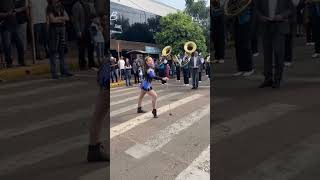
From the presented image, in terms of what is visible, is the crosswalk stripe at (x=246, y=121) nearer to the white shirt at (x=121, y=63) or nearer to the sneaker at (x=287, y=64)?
the sneaker at (x=287, y=64)

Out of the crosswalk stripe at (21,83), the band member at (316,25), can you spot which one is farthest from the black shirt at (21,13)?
the band member at (316,25)

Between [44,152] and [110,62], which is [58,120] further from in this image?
[110,62]

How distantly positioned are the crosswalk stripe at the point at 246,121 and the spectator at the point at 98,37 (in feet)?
1.83

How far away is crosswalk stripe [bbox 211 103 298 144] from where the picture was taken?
1.90m

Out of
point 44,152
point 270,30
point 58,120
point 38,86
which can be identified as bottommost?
point 44,152

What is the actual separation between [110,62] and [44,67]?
269mm

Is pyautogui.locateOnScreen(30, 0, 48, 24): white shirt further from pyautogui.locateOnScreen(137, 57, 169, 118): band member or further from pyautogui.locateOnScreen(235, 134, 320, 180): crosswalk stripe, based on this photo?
pyautogui.locateOnScreen(235, 134, 320, 180): crosswalk stripe

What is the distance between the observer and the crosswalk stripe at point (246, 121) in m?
1.90

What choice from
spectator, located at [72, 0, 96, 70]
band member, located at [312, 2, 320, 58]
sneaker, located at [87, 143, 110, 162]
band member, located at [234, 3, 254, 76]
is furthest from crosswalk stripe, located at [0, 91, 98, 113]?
band member, located at [312, 2, 320, 58]

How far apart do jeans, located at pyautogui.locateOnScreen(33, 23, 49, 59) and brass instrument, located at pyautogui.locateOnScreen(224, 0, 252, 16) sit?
28.8 inches

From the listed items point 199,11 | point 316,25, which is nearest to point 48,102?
point 199,11

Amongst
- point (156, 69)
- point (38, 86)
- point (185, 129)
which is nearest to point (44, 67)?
point (38, 86)

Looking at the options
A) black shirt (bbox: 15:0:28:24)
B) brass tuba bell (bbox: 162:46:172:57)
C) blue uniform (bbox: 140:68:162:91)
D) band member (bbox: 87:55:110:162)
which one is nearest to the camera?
black shirt (bbox: 15:0:28:24)

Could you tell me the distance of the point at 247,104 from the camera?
1921 mm
